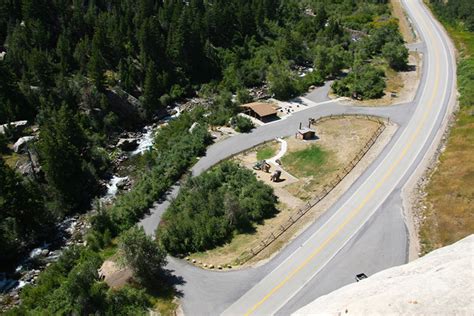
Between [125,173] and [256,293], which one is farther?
[125,173]

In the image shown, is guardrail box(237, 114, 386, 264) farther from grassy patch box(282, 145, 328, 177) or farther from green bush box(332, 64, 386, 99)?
green bush box(332, 64, 386, 99)

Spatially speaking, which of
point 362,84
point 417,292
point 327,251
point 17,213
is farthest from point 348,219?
point 362,84

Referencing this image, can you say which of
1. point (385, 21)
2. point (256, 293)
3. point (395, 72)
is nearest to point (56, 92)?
point (256, 293)

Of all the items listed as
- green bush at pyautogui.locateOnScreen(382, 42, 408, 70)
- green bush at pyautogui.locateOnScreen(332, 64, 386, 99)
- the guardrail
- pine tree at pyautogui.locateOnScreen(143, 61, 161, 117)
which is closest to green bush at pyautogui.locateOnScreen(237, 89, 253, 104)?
the guardrail

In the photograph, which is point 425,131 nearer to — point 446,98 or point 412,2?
point 446,98

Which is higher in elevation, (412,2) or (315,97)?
(412,2)
